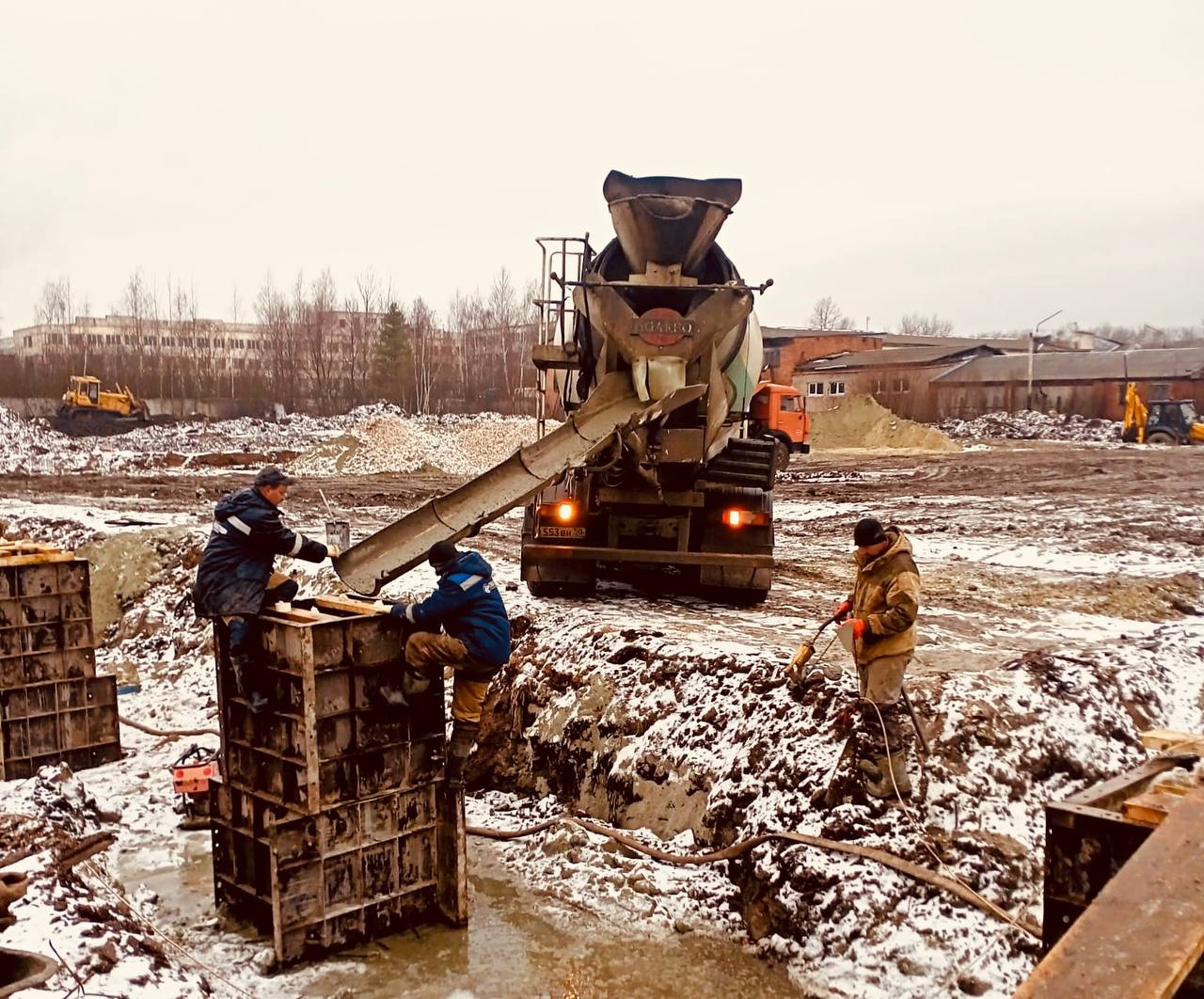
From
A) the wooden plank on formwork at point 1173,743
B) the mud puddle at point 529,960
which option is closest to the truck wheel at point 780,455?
the mud puddle at point 529,960

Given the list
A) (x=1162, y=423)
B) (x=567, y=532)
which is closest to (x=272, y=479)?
(x=567, y=532)

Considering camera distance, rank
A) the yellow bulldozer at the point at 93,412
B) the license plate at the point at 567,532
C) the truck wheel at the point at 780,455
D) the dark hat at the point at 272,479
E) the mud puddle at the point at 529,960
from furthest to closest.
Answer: the yellow bulldozer at the point at 93,412, the truck wheel at the point at 780,455, the license plate at the point at 567,532, the dark hat at the point at 272,479, the mud puddle at the point at 529,960

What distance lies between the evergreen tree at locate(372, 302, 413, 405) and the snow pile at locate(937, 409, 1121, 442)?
2708 centimetres

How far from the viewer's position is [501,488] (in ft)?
28.3

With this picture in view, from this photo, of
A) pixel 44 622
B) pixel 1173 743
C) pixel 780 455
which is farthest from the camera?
pixel 780 455

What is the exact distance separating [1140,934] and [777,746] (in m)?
4.27

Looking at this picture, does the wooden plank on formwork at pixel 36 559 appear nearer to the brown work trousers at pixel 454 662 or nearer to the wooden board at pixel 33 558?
the wooden board at pixel 33 558

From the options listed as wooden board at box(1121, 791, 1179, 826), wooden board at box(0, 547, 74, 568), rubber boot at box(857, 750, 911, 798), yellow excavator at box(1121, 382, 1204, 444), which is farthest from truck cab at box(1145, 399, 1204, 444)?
wooden board at box(1121, 791, 1179, 826)

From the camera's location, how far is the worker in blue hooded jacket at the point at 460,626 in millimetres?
6008

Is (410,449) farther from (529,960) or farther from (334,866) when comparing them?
(529,960)

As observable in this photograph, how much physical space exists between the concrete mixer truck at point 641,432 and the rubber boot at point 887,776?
3586mm

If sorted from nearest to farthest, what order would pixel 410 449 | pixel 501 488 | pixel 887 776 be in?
pixel 887 776
pixel 501 488
pixel 410 449

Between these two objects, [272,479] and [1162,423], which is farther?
[1162,423]

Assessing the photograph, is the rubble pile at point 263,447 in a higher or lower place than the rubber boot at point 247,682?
higher
